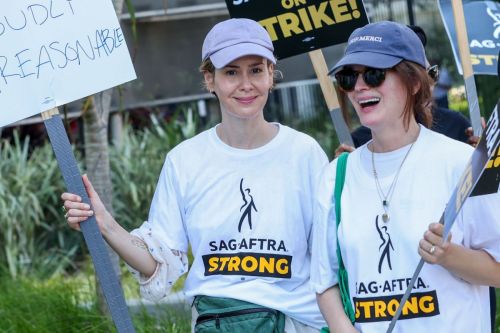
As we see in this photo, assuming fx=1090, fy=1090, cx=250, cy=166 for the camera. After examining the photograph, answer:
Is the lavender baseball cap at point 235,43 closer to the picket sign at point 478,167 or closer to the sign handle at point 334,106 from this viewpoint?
the sign handle at point 334,106

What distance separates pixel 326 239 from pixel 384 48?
618mm

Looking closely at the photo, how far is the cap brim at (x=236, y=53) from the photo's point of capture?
3.72 metres

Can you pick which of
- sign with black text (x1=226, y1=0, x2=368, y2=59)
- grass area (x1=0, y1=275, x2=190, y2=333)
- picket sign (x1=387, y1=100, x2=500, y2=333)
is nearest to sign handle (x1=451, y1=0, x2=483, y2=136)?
sign with black text (x1=226, y1=0, x2=368, y2=59)

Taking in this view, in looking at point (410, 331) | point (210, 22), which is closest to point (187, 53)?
point (210, 22)

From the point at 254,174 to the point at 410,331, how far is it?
0.88 meters

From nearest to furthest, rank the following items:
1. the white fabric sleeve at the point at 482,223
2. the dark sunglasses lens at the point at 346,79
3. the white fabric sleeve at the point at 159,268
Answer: the white fabric sleeve at the point at 482,223 < the dark sunglasses lens at the point at 346,79 < the white fabric sleeve at the point at 159,268

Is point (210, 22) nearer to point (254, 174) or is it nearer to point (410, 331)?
point (254, 174)

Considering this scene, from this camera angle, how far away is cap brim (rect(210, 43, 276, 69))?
372 centimetres

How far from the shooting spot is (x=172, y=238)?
12.7 ft

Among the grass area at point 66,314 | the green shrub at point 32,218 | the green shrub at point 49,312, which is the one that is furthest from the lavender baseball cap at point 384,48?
the green shrub at point 32,218

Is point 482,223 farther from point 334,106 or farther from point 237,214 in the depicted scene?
point 334,106

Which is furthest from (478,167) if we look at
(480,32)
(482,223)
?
(480,32)

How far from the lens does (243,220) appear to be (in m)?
3.75

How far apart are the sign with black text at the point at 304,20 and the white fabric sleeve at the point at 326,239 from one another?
131 centimetres
